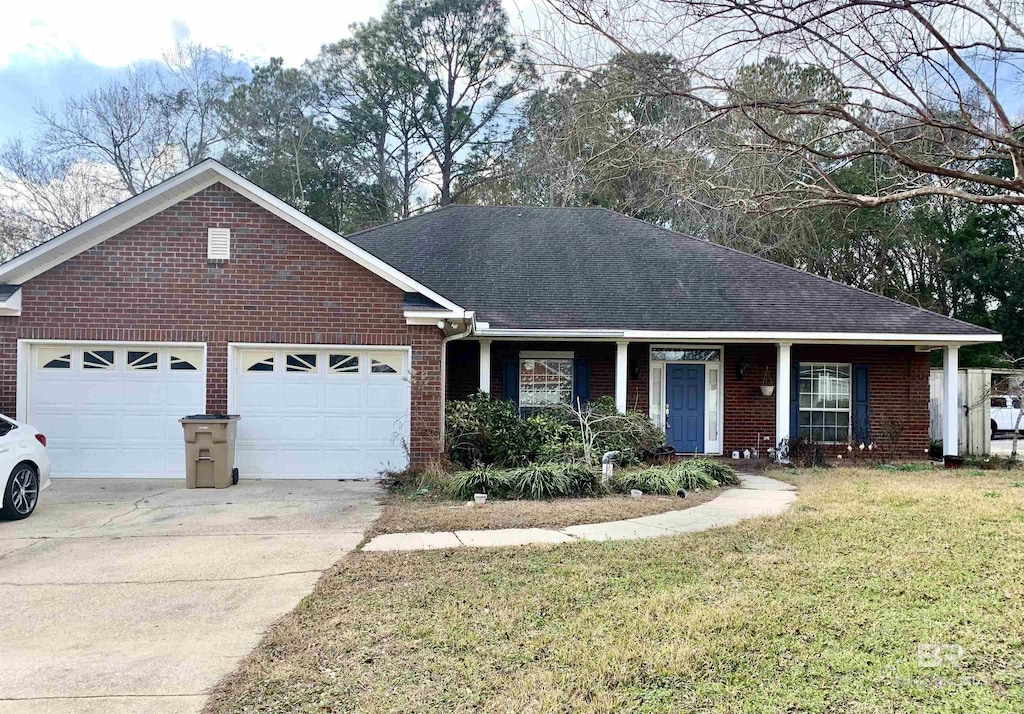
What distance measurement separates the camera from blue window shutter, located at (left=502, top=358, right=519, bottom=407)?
1511 centimetres

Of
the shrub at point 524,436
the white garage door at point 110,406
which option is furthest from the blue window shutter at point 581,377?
the white garage door at point 110,406

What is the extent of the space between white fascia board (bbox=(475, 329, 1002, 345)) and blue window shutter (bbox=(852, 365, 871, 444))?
4.22 ft

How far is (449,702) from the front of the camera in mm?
3807

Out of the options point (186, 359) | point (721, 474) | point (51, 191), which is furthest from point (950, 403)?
point (51, 191)

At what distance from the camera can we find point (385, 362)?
39.0 feet

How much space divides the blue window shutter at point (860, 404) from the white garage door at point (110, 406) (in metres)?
12.4

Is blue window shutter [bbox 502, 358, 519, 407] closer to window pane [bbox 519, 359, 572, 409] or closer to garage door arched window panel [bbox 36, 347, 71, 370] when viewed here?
window pane [bbox 519, 359, 572, 409]

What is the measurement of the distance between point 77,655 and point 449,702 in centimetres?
236

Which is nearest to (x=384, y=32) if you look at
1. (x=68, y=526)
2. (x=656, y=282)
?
(x=656, y=282)

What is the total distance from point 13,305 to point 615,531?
9377 mm

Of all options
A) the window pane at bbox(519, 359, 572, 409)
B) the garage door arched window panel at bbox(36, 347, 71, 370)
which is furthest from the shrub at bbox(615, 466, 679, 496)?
the garage door arched window panel at bbox(36, 347, 71, 370)

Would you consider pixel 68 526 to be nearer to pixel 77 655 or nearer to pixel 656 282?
pixel 77 655

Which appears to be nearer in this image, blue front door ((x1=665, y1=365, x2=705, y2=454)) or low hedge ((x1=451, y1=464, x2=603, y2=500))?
low hedge ((x1=451, y1=464, x2=603, y2=500))

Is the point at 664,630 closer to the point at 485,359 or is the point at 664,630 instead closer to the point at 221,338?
the point at 221,338
